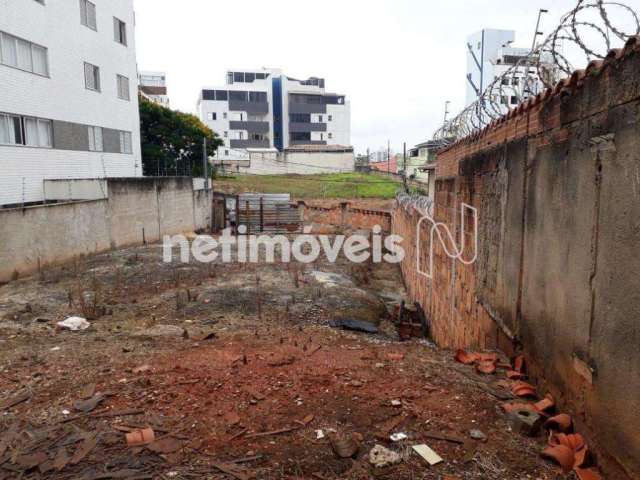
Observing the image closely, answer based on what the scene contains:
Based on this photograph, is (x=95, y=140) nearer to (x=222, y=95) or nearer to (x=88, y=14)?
(x=88, y=14)

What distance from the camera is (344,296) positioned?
9.48 m

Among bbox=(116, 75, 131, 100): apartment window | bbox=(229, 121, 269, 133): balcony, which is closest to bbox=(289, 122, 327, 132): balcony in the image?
bbox=(229, 121, 269, 133): balcony

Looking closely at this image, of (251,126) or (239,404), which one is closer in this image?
(239,404)

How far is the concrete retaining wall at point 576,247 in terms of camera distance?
232 cm

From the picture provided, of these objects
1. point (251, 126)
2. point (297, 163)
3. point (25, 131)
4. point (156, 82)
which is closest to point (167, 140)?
point (25, 131)

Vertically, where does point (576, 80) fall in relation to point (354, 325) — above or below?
above

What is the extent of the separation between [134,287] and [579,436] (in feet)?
31.4

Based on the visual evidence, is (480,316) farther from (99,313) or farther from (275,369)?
(99,313)

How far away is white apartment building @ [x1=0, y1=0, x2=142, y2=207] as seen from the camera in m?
13.5

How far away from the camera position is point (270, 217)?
22.2 meters

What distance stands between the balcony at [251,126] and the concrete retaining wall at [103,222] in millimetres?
29592

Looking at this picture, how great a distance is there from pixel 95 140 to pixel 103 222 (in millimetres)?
4326

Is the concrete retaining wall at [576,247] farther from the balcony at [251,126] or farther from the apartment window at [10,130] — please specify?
the balcony at [251,126]

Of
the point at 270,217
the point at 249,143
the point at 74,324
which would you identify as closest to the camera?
the point at 74,324
